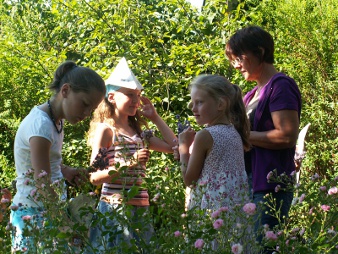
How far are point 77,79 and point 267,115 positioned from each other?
1.04 m

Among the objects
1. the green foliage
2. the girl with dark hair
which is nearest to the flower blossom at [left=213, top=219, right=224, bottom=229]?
the girl with dark hair

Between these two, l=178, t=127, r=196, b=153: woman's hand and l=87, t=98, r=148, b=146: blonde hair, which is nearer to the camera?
l=178, t=127, r=196, b=153: woman's hand

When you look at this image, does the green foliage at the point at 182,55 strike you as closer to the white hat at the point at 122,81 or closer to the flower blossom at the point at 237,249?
the white hat at the point at 122,81

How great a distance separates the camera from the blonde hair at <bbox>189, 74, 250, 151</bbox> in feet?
12.4

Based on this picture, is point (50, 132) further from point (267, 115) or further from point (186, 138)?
point (267, 115)

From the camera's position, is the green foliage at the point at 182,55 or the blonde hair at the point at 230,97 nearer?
the blonde hair at the point at 230,97

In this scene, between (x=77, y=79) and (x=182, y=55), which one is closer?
(x=77, y=79)

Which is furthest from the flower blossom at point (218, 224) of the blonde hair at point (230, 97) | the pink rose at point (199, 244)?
the blonde hair at point (230, 97)

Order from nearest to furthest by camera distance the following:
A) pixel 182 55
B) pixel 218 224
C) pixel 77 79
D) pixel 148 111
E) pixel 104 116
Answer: pixel 218 224 → pixel 77 79 → pixel 104 116 → pixel 148 111 → pixel 182 55

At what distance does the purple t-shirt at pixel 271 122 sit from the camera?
370cm

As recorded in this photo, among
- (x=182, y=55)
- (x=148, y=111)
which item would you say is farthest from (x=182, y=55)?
(x=148, y=111)

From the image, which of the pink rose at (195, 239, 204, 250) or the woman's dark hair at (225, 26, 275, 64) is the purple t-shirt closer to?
the woman's dark hair at (225, 26, 275, 64)

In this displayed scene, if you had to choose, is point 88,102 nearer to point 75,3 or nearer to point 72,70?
point 72,70

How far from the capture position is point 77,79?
359 cm
